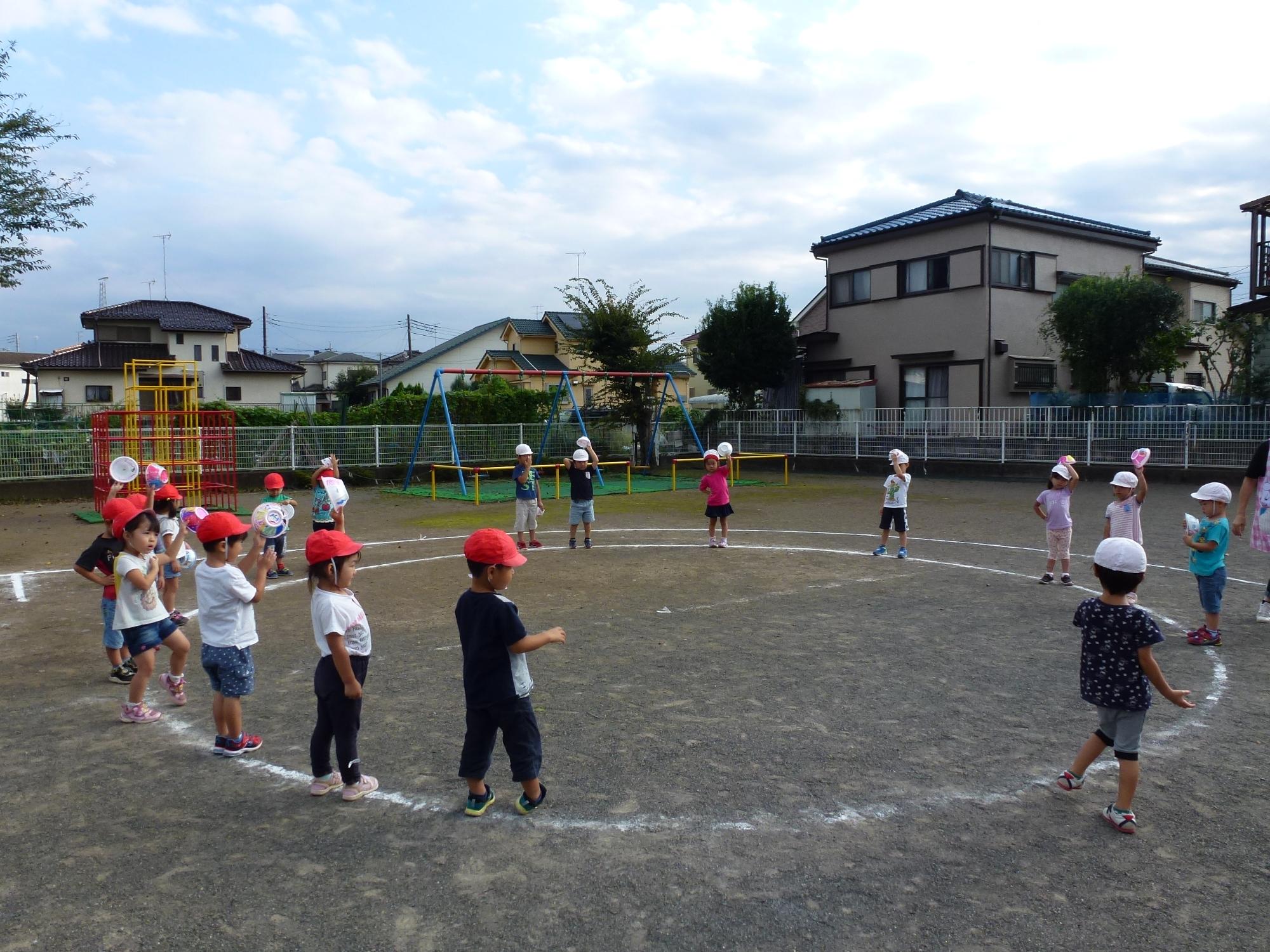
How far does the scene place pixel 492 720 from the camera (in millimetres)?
4383

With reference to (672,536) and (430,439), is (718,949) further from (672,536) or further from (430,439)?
(430,439)

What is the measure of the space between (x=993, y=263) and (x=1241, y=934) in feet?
88.3

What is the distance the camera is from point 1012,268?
28172mm

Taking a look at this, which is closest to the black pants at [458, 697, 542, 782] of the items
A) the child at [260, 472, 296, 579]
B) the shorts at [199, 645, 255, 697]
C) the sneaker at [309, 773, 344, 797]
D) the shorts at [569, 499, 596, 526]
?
the sneaker at [309, 773, 344, 797]

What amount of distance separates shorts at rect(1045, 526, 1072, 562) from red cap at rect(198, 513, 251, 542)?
27.4ft

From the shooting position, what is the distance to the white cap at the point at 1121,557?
4.25 meters

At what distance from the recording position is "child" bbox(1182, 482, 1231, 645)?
7.41m

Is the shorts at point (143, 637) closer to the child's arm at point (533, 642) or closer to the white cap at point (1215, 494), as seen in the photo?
the child's arm at point (533, 642)

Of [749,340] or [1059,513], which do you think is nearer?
[1059,513]

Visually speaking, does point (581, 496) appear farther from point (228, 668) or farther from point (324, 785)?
point (324, 785)

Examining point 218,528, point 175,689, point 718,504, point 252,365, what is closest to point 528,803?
point 218,528

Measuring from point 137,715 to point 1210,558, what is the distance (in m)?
7.98

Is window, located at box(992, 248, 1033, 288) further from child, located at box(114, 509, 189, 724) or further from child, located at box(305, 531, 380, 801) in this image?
child, located at box(305, 531, 380, 801)

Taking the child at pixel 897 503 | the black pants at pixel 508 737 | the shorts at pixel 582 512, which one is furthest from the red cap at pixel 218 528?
the child at pixel 897 503
